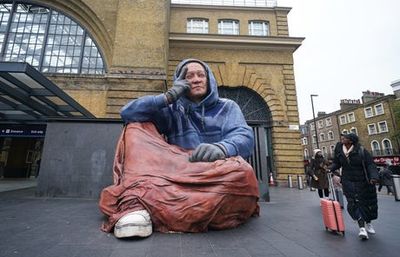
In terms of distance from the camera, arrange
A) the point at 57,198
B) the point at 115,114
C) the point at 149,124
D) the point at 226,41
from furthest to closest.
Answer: the point at 226,41, the point at 115,114, the point at 57,198, the point at 149,124

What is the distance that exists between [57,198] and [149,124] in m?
4.90

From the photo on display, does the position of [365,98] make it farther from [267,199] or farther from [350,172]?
[350,172]

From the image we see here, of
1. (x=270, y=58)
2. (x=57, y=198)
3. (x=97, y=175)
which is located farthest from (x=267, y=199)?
(x=270, y=58)

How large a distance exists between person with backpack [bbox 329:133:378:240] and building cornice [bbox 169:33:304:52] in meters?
12.3

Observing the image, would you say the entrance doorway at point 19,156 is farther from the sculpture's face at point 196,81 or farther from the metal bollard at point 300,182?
the metal bollard at point 300,182

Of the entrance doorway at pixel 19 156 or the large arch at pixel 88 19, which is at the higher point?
the large arch at pixel 88 19

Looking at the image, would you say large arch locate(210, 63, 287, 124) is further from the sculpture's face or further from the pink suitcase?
the pink suitcase

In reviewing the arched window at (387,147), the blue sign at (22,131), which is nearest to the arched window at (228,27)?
the blue sign at (22,131)

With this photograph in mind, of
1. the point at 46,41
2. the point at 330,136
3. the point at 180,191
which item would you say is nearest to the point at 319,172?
the point at 180,191

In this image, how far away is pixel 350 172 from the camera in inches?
133

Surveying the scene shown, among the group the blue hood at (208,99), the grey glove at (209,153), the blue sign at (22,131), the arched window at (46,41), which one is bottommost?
the grey glove at (209,153)

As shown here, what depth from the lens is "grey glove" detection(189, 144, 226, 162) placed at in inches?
126

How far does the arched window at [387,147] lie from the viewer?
89.0 ft

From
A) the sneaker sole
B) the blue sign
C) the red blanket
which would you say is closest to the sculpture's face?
the red blanket
